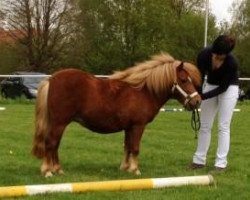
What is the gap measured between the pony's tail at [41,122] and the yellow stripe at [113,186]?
4.28 ft

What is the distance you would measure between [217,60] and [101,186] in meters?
2.76

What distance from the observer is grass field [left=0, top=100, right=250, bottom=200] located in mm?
7312

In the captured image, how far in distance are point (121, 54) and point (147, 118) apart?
4218 cm

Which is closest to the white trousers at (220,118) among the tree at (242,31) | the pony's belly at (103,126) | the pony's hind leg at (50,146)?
the pony's belly at (103,126)

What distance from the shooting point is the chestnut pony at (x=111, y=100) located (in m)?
8.12

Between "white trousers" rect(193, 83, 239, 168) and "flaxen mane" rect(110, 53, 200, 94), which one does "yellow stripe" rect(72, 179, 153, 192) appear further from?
"white trousers" rect(193, 83, 239, 168)

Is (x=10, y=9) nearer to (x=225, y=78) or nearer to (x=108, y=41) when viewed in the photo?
(x=108, y=41)

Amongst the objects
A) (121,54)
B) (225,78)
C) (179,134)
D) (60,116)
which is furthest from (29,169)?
(121,54)

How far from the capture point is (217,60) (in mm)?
8555

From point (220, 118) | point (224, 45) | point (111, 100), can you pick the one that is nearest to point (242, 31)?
point (220, 118)

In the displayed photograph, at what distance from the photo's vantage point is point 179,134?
14.2 m

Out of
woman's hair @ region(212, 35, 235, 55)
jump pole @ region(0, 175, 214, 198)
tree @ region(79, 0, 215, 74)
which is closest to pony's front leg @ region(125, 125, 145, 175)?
jump pole @ region(0, 175, 214, 198)

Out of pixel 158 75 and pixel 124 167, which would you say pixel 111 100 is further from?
pixel 124 167

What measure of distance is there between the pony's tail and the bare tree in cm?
4223
